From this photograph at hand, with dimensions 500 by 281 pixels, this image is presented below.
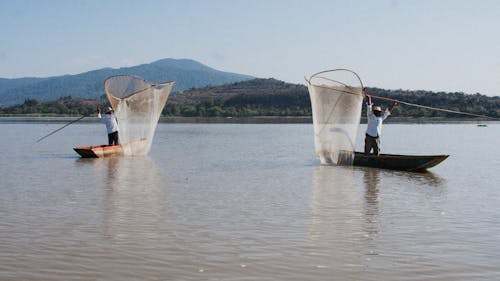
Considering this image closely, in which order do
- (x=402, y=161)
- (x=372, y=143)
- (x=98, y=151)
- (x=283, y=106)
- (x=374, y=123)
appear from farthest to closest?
(x=283, y=106) → (x=98, y=151) → (x=372, y=143) → (x=374, y=123) → (x=402, y=161)

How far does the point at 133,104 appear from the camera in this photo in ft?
61.3

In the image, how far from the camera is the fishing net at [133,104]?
731 inches

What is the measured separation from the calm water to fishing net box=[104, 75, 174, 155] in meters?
4.17

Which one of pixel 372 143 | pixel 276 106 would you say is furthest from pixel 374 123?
pixel 276 106


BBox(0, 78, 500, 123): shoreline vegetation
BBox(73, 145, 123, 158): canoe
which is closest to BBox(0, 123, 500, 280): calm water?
BBox(73, 145, 123, 158): canoe

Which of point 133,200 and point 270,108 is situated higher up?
point 270,108

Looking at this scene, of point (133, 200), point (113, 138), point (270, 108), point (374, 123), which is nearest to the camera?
point (133, 200)

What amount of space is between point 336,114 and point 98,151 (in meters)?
7.41

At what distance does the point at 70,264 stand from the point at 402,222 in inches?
177

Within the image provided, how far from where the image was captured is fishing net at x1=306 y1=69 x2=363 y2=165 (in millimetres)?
15500

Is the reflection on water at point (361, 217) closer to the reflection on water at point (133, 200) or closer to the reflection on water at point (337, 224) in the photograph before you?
the reflection on water at point (337, 224)

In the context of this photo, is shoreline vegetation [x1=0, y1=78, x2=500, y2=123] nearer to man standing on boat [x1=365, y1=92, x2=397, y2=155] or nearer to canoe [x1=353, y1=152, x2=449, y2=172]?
man standing on boat [x1=365, y1=92, x2=397, y2=155]

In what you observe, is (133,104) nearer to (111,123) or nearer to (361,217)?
(111,123)

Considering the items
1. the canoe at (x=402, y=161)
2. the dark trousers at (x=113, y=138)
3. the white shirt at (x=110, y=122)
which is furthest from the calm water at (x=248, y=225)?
the dark trousers at (x=113, y=138)
